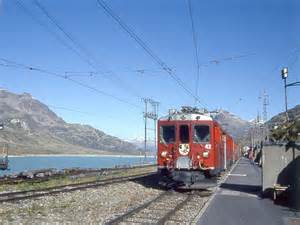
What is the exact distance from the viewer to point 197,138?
2181 cm

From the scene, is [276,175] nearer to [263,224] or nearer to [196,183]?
[196,183]

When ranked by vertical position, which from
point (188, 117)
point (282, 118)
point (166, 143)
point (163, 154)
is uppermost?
point (282, 118)

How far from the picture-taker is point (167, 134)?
22.3m

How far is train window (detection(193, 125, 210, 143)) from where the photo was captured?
2175 cm

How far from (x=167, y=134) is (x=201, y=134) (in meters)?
1.66

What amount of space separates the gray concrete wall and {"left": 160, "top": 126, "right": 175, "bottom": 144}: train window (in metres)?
4.50

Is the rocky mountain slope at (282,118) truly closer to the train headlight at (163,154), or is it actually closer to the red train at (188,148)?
the red train at (188,148)

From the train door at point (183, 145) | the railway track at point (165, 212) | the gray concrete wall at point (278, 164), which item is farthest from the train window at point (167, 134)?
the gray concrete wall at point (278, 164)

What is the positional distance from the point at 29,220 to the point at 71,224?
133 centimetres

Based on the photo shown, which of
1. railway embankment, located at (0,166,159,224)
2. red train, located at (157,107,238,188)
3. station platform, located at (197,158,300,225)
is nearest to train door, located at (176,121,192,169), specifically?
red train, located at (157,107,238,188)

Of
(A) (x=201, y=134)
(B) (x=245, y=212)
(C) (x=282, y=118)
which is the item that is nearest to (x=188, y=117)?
(A) (x=201, y=134)

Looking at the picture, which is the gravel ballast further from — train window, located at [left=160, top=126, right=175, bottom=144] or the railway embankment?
train window, located at [left=160, top=126, right=175, bottom=144]

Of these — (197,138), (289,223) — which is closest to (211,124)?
(197,138)

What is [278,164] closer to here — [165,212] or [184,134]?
[184,134]
